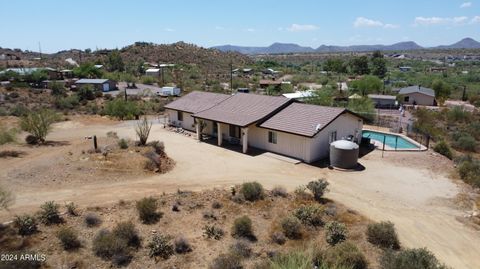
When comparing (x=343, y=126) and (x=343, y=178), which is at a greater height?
(x=343, y=126)

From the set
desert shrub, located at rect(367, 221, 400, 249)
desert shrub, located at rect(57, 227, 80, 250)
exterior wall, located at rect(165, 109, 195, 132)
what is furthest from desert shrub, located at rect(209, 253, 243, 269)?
exterior wall, located at rect(165, 109, 195, 132)

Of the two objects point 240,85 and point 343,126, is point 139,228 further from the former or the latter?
point 240,85

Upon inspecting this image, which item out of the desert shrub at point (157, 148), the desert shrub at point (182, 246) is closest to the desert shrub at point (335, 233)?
the desert shrub at point (182, 246)

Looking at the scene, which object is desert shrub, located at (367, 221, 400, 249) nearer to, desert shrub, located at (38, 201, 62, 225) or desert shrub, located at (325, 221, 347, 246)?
desert shrub, located at (325, 221, 347, 246)

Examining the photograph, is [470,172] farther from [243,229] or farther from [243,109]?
[243,109]

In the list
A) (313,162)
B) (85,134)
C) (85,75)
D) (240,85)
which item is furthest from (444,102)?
(85,75)

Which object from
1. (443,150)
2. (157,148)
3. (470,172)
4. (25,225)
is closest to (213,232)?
(25,225)
